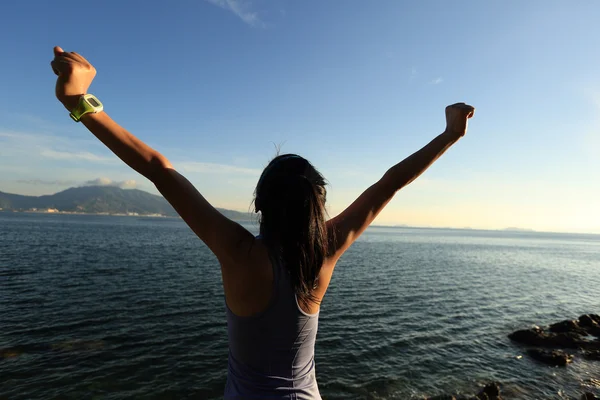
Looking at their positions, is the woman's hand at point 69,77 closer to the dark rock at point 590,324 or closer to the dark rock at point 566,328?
the dark rock at point 566,328

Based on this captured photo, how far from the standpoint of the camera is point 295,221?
5.78ft

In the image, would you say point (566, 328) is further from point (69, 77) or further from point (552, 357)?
point (69, 77)

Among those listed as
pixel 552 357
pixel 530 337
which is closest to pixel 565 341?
pixel 530 337

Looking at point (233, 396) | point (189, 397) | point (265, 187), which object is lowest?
point (189, 397)

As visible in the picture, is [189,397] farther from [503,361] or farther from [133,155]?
[503,361]

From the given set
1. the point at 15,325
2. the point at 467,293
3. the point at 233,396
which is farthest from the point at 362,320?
the point at 233,396

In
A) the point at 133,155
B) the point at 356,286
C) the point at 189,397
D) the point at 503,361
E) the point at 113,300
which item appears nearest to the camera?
the point at 133,155

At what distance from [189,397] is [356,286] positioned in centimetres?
2154

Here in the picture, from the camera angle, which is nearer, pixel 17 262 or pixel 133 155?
pixel 133 155

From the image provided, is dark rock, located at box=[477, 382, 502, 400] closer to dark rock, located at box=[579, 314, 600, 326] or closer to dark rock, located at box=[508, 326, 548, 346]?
dark rock, located at box=[508, 326, 548, 346]

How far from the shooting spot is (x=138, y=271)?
3406 centimetres

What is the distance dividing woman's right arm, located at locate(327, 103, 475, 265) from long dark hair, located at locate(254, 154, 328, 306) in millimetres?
283

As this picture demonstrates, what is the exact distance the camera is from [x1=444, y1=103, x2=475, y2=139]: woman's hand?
2.33 meters

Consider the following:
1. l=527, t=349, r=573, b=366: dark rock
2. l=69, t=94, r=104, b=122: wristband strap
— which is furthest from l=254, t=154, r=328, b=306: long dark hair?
l=527, t=349, r=573, b=366: dark rock
